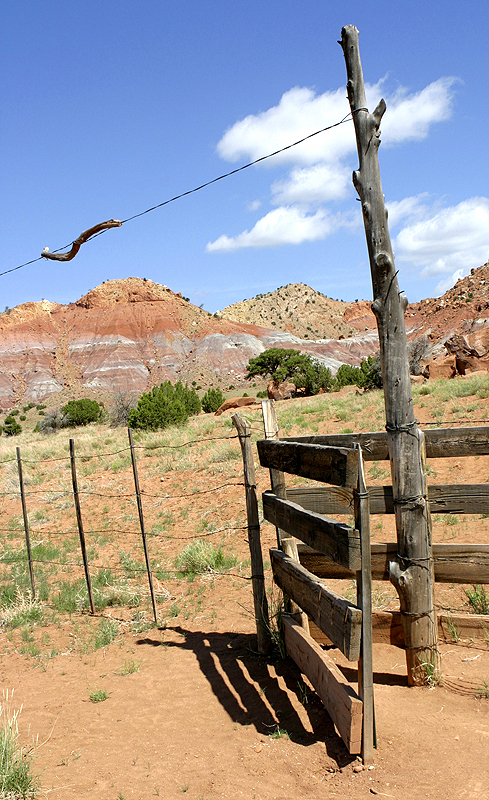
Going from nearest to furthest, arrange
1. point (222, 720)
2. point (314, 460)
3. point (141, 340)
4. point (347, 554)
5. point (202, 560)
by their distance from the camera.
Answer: point (347, 554) → point (314, 460) → point (222, 720) → point (202, 560) → point (141, 340)

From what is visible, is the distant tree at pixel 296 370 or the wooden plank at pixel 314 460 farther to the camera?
the distant tree at pixel 296 370

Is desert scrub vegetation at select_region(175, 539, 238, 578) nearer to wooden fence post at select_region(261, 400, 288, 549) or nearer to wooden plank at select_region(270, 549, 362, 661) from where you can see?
wooden plank at select_region(270, 549, 362, 661)

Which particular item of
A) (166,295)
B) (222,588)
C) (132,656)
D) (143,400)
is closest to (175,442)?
(143,400)

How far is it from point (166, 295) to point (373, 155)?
81.5 meters

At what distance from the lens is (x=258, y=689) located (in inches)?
189

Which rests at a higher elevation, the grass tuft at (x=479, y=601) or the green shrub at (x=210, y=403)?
the green shrub at (x=210, y=403)

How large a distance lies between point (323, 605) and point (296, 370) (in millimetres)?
39865

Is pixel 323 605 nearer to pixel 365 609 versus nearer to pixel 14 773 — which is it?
pixel 365 609

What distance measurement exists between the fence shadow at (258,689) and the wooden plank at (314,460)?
164 centimetres

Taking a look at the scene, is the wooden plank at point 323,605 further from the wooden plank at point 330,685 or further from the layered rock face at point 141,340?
the layered rock face at point 141,340

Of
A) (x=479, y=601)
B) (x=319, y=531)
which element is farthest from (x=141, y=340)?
(x=319, y=531)

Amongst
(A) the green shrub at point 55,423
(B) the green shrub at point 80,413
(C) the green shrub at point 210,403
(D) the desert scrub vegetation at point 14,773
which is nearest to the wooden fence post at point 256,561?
(D) the desert scrub vegetation at point 14,773

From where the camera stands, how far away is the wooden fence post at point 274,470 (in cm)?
497

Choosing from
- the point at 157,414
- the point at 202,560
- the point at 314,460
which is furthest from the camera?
the point at 157,414
